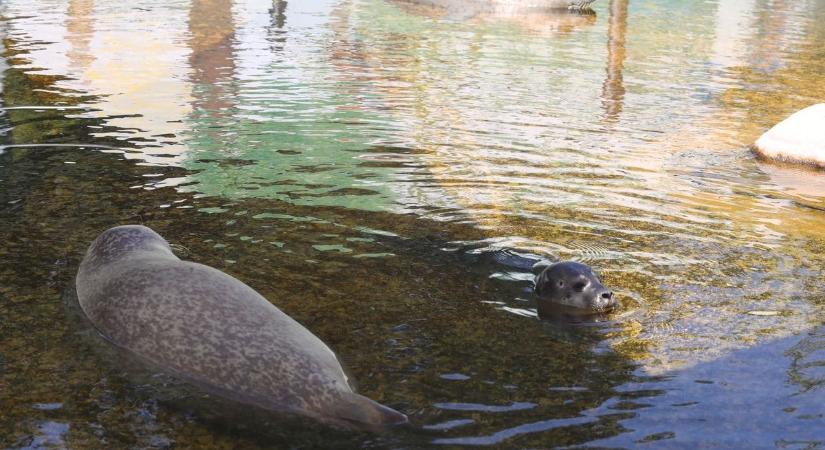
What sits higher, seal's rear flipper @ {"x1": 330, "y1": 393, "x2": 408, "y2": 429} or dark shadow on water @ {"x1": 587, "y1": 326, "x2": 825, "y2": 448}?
seal's rear flipper @ {"x1": 330, "y1": 393, "x2": 408, "y2": 429}

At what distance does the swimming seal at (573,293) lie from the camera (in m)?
5.58

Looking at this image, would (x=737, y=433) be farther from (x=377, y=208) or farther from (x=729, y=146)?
(x=729, y=146)

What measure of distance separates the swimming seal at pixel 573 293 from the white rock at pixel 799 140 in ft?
16.2

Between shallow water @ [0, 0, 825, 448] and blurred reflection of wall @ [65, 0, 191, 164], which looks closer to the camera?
shallow water @ [0, 0, 825, 448]

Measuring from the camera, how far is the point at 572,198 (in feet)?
26.1

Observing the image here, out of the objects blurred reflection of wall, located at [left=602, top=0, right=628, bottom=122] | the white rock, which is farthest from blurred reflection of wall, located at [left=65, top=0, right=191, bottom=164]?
the white rock

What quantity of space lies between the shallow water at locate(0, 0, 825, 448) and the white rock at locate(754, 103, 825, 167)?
0.93 feet

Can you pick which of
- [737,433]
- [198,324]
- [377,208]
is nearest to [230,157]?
[377,208]

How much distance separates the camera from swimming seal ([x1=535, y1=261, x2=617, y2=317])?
558cm

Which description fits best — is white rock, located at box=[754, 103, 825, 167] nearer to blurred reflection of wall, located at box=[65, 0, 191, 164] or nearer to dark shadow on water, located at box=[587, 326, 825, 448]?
dark shadow on water, located at box=[587, 326, 825, 448]

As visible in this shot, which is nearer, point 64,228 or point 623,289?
point 623,289

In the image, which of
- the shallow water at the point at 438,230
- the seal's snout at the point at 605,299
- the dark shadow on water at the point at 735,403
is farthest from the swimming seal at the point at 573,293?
the dark shadow on water at the point at 735,403

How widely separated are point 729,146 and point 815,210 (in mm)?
2601

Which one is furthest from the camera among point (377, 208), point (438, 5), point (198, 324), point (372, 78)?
point (438, 5)
